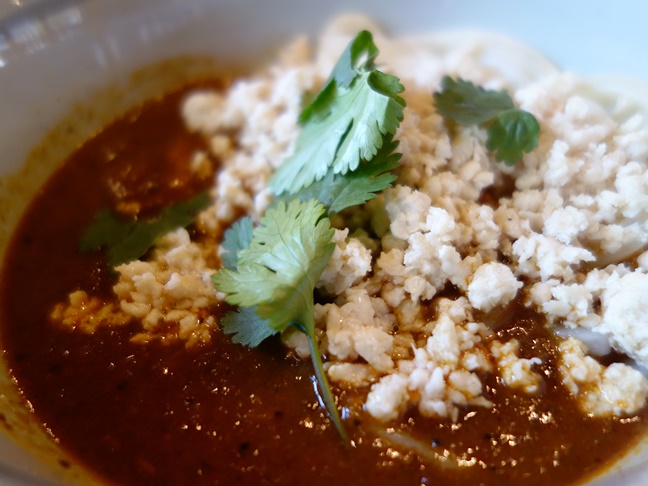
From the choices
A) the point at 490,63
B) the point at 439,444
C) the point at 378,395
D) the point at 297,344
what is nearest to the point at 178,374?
the point at 297,344

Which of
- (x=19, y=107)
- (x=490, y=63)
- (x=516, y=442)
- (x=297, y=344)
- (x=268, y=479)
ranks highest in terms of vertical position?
(x=19, y=107)

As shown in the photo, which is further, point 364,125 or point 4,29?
point 4,29

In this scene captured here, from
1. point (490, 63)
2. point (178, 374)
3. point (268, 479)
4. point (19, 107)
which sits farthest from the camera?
point (490, 63)

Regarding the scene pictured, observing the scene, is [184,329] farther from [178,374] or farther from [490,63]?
[490,63]

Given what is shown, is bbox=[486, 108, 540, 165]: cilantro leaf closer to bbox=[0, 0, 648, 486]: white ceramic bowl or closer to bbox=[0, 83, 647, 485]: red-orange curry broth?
bbox=[0, 83, 647, 485]: red-orange curry broth

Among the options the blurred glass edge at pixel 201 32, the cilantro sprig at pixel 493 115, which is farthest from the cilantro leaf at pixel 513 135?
the blurred glass edge at pixel 201 32

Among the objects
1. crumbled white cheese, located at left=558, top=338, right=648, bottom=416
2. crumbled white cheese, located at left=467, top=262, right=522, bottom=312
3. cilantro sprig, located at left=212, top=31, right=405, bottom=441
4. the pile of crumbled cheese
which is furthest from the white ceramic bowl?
crumbled white cheese, located at left=558, top=338, right=648, bottom=416
